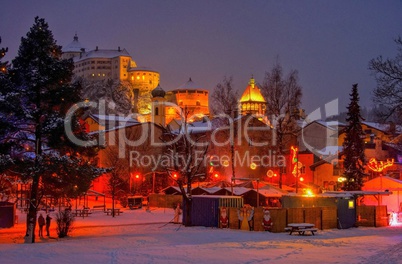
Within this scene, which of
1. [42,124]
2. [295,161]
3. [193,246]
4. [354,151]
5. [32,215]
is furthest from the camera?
[354,151]

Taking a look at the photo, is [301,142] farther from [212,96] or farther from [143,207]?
[143,207]

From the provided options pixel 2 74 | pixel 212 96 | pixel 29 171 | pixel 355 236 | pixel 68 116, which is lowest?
pixel 355 236

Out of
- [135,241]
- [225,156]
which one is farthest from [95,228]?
[225,156]

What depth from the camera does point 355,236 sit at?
94.3 ft

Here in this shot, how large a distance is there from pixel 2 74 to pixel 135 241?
10.5 meters

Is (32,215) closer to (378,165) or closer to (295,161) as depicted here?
(295,161)

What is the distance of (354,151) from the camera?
48688mm

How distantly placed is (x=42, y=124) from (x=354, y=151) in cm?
3086

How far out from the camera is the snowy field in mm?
19422

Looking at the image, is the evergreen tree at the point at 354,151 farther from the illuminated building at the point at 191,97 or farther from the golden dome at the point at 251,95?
the illuminated building at the point at 191,97

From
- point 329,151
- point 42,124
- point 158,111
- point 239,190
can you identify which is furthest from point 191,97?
point 42,124

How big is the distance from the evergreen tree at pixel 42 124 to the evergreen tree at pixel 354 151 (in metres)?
27.6

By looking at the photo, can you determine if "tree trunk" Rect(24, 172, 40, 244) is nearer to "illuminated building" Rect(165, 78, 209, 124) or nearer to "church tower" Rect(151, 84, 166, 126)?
"church tower" Rect(151, 84, 166, 126)

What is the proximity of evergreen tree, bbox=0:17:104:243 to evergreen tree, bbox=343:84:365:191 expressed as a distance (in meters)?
27.6
